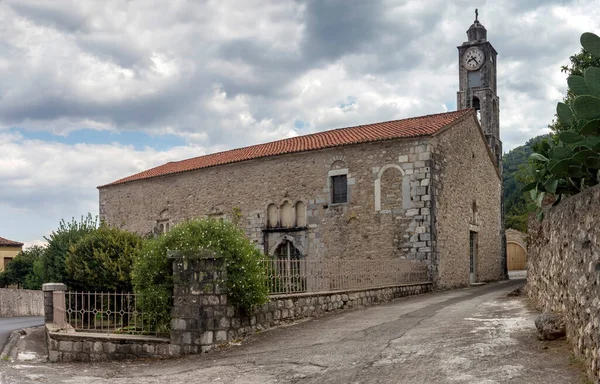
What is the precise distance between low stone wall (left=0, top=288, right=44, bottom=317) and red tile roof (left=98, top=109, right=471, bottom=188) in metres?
8.57

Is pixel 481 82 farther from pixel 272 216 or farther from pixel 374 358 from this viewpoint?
pixel 374 358

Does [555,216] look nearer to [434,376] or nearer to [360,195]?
[434,376]

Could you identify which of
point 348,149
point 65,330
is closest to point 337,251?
point 348,149

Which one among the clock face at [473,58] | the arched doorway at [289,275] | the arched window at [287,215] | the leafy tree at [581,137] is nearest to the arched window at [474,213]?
the arched window at [287,215]

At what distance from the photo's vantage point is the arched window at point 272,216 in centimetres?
2420

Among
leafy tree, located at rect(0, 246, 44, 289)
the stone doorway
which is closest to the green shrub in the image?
the stone doorway

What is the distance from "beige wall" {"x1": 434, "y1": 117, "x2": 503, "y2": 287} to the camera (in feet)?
69.1

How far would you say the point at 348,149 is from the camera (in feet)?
72.6

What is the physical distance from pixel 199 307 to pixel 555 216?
5989mm

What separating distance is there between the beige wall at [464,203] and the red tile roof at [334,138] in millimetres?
774

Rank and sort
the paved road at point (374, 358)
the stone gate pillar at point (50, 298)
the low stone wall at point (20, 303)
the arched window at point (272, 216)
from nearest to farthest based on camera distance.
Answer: the paved road at point (374, 358) → the stone gate pillar at point (50, 298) → the low stone wall at point (20, 303) → the arched window at point (272, 216)

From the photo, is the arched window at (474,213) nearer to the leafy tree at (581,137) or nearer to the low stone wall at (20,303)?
the leafy tree at (581,137)

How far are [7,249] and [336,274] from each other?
38.7m

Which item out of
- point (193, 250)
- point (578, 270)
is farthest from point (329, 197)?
point (578, 270)
